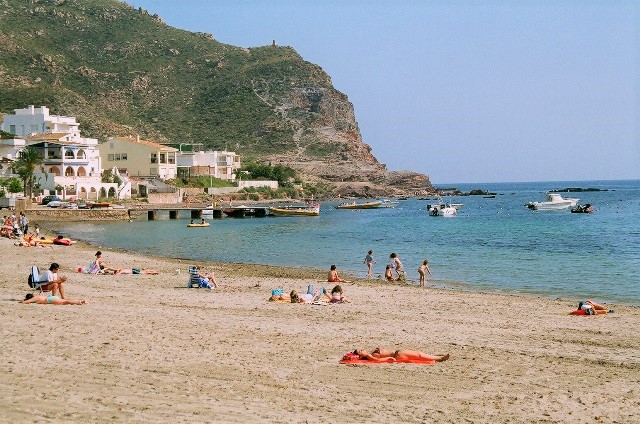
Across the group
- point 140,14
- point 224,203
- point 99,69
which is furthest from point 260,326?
point 140,14

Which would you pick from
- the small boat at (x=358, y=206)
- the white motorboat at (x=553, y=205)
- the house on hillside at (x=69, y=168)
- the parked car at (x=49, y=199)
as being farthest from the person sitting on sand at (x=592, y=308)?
the small boat at (x=358, y=206)

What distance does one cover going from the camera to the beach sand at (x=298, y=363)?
355 inches

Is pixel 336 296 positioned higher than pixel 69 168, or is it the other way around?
pixel 69 168

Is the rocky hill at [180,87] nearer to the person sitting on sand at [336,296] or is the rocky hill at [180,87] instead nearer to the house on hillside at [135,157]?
the house on hillside at [135,157]

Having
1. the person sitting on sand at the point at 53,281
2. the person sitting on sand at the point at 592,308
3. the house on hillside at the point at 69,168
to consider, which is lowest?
the person sitting on sand at the point at 592,308

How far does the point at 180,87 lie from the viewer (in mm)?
146750

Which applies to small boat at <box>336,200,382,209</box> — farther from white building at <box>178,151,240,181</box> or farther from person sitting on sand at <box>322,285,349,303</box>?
person sitting on sand at <box>322,285,349,303</box>

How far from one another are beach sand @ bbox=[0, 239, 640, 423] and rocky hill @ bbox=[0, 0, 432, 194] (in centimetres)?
10535

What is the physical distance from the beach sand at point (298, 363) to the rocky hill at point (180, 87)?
4148 inches

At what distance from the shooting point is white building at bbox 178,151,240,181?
106 m

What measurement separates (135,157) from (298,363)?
8796 cm

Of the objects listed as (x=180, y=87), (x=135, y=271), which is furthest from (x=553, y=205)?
(x=180, y=87)

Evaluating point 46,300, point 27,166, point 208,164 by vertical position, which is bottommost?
point 46,300

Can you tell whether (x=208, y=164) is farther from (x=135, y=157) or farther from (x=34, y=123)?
→ (x=34, y=123)
